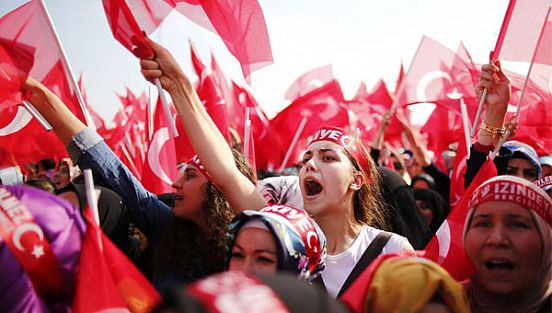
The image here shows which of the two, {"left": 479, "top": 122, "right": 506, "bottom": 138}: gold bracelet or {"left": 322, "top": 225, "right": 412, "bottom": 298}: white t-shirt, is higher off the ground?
{"left": 479, "top": 122, "right": 506, "bottom": 138}: gold bracelet

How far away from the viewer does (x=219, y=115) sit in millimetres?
5898

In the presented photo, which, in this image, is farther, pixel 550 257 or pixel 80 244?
pixel 550 257

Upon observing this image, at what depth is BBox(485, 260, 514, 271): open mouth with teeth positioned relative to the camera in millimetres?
2180

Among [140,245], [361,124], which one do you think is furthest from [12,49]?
[361,124]

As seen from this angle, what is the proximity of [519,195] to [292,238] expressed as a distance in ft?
2.68

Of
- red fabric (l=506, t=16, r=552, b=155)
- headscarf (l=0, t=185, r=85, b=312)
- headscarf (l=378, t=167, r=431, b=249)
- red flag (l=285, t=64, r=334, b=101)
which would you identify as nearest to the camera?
headscarf (l=0, t=185, r=85, b=312)

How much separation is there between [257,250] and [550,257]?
1006 millimetres

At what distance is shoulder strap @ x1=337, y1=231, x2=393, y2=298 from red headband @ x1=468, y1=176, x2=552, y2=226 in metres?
0.75

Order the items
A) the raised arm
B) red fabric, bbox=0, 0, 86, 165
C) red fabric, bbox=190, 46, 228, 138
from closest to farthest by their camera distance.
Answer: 1. the raised arm
2. red fabric, bbox=0, 0, 86, 165
3. red fabric, bbox=190, 46, 228, 138

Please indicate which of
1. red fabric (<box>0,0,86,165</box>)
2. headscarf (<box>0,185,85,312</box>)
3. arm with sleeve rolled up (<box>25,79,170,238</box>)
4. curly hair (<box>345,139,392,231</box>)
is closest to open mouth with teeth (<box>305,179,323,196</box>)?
curly hair (<box>345,139,392,231</box>)

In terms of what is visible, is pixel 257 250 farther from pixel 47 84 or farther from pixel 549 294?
pixel 47 84

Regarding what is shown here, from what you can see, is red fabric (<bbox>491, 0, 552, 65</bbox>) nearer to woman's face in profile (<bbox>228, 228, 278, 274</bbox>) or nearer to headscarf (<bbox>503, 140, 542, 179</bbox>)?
headscarf (<bbox>503, 140, 542, 179</bbox>)

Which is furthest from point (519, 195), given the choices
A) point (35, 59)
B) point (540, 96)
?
point (35, 59)

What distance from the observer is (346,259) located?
302 cm
